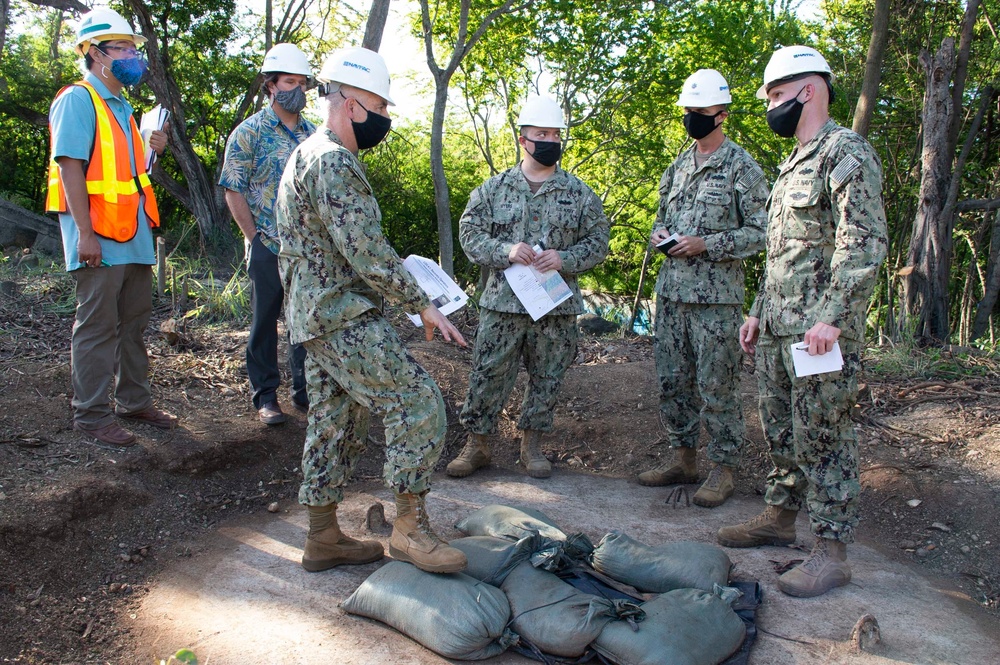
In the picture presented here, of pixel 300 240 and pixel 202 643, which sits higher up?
pixel 300 240

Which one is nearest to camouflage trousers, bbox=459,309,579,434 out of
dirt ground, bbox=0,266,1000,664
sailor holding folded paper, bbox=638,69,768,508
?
dirt ground, bbox=0,266,1000,664

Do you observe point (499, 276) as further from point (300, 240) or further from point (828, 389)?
point (828, 389)

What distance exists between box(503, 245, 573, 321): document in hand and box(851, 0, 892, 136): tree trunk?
418 centimetres

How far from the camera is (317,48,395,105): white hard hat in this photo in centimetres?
305

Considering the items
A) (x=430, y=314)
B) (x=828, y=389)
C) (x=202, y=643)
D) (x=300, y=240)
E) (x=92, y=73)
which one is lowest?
(x=202, y=643)

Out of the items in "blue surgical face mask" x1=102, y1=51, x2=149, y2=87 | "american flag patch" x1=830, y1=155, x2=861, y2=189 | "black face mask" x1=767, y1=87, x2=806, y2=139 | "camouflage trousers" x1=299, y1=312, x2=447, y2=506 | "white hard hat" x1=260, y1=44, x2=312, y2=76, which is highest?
"white hard hat" x1=260, y1=44, x2=312, y2=76

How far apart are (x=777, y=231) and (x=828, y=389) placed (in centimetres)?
79

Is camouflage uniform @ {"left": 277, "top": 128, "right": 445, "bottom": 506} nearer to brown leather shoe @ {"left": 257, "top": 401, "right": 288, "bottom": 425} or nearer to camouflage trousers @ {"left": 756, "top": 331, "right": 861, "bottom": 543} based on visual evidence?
camouflage trousers @ {"left": 756, "top": 331, "right": 861, "bottom": 543}

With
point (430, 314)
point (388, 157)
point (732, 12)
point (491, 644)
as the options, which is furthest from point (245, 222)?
point (732, 12)

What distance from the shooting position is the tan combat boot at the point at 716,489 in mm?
4414

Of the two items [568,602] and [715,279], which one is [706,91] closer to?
[715,279]

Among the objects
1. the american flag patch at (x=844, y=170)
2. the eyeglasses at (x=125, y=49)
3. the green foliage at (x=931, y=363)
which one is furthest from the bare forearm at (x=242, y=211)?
the green foliage at (x=931, y=363)

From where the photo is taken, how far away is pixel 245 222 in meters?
4.60

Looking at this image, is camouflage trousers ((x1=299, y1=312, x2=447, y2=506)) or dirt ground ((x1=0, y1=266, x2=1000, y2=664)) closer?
camouflage trousers ((x1=299, y1=312, x2=447, y2=506))
